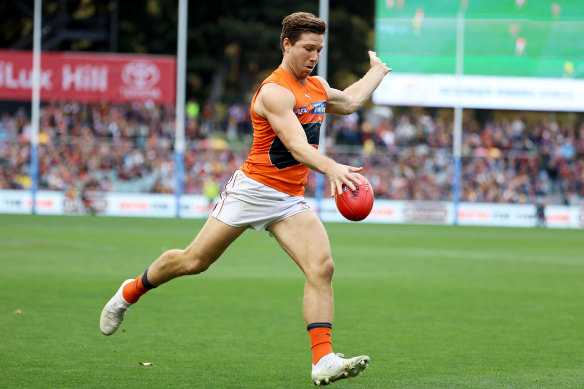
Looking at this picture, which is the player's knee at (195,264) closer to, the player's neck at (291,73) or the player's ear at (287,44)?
the player's neck at (291,73)

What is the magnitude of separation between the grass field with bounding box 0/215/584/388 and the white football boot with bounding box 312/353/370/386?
0.67 m

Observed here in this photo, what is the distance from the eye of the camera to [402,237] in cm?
2534

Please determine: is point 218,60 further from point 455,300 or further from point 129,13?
point 455,300

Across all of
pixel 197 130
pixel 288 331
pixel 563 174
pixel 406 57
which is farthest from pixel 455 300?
pixel 197 130

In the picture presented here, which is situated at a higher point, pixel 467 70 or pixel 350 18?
pixel 350 18

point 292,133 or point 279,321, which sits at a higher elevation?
point 292,133

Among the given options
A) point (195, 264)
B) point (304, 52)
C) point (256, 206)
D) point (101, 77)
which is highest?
point (101, 77)

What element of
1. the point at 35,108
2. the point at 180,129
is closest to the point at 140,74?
the point at 180,129

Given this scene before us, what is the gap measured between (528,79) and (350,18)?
16.8 m

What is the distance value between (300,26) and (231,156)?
97.0 feet

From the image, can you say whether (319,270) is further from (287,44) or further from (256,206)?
(287,44)

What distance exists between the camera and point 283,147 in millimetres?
6090

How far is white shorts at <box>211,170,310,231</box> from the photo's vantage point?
19.9 feet

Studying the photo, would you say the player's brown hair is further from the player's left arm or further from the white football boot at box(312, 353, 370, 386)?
the white football boot at box(312, 353, 370, 386)
